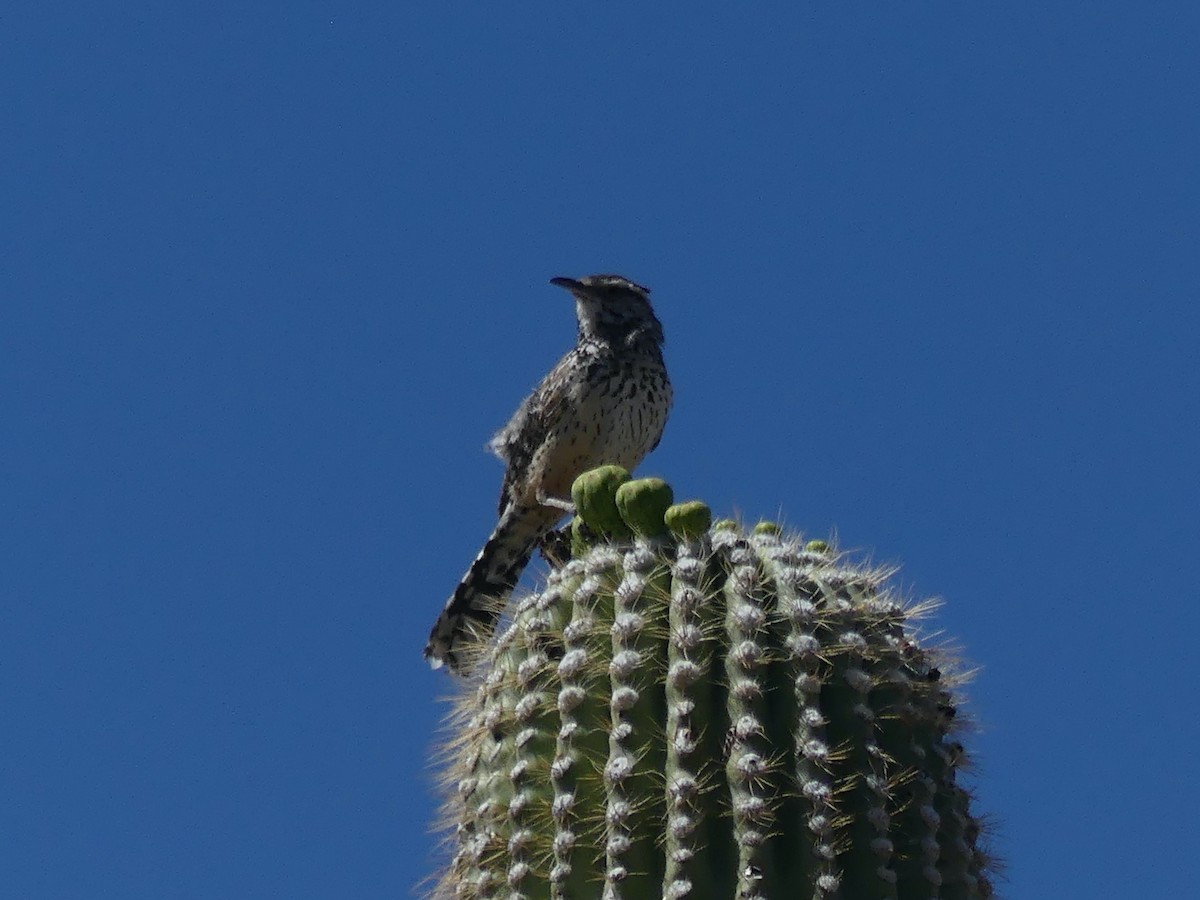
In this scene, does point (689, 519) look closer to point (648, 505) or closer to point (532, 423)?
point (648, 505)

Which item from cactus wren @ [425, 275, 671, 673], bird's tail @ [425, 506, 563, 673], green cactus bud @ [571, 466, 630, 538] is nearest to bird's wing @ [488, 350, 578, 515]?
cactus wren @ [425, 275, 671, 673]

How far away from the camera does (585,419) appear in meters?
8.64

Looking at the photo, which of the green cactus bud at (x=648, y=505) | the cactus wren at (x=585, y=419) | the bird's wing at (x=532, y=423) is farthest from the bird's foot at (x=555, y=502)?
the green cactus bud at (x=648, y=505)

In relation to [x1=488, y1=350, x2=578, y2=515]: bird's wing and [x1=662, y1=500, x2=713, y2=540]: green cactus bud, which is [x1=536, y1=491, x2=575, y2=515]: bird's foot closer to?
[x1=488, y1=350, x2=578, y2=515]: bird's wing

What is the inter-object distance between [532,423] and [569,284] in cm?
74

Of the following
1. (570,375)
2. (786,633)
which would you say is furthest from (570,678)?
(570,375)

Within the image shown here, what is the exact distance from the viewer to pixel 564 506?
812 centimetres

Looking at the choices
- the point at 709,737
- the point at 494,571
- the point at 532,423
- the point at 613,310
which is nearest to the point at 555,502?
the point at 494,571

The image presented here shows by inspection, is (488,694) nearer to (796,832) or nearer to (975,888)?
(796,832)

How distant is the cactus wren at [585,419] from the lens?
8.63 m

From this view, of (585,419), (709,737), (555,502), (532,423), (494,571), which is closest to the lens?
(709,737)

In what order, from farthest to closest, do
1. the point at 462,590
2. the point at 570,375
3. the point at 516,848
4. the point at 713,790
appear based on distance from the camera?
the point at 570,375 → the point at 462,590 → the point at 516,848 → the point at 713,790

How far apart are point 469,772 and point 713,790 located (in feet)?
2.63

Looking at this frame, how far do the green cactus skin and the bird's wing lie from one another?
14.7ft
